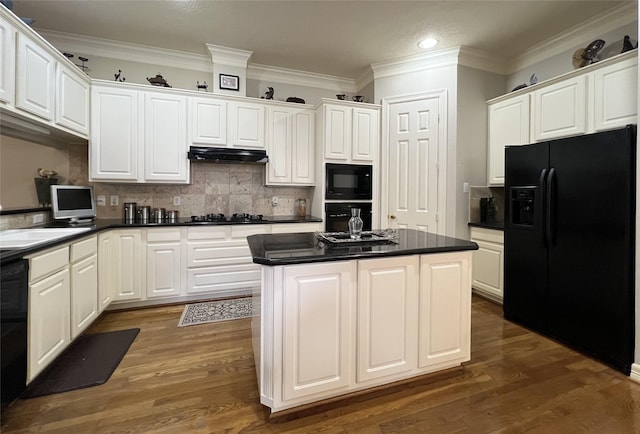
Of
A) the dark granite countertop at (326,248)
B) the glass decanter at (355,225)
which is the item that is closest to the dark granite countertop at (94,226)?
the dark granite countertop at (326,248)

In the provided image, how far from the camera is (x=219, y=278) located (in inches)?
135

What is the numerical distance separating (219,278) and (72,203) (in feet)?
5.14

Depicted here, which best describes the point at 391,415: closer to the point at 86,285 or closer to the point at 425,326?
the point at 425,326

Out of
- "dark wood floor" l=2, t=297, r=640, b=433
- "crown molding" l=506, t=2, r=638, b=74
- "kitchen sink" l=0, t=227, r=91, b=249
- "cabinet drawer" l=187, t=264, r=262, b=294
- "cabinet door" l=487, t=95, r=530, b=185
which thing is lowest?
"dark wood floor" l=2, t=297, r=640, b=433

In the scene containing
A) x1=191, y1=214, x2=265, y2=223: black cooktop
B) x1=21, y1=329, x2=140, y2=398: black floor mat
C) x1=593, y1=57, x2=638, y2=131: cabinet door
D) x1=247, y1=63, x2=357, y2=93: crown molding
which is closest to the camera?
x1=21, y1=329, x2=140, y2=398: black floor mat

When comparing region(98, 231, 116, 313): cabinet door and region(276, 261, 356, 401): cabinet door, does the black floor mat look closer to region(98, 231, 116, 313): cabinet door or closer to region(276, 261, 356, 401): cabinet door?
region(98, 231, 116, 313): cabinet door

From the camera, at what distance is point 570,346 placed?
2396 mm

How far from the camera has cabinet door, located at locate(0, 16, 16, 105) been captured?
77.7 inches

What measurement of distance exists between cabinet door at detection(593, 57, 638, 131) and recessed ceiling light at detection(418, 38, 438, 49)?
4.89ft

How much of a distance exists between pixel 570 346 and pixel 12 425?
143 inches

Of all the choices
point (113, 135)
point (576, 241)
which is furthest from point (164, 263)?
point (576, 241)

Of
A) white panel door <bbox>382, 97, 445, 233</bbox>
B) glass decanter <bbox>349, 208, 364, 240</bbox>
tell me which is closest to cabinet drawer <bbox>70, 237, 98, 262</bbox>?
glass decanter <bbox>349, 208, 364, 240</bbox>

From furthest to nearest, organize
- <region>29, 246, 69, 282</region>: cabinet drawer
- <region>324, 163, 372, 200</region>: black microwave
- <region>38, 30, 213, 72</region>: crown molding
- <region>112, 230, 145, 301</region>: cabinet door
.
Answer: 1. <region>324, 163, 372, 200</region>: black microwave
2. <region>38, 30, 213, 72</region>: crown molding
3. <region>112, 230, 145, 301</region>: cabinet door
4. <region>29, 246, 69, 282</region>: cabinet drawer

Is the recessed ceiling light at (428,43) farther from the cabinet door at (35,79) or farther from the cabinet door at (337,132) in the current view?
the cabinet door at (35,79)
